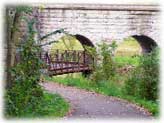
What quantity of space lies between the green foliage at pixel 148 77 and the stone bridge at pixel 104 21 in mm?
5457

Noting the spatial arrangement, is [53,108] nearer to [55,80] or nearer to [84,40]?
[55,80]

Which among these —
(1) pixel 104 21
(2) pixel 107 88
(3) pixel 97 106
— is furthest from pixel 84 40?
(3) pixel 97 106

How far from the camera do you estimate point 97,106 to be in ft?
28.8

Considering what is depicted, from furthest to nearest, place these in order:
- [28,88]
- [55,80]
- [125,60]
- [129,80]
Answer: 1. [125,60]
2. [55,80]
3. [129,80]
4. [28,88]

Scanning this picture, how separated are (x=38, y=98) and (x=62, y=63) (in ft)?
21.3

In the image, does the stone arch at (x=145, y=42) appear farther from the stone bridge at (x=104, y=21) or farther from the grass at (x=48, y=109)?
the grass at (x=48, y=109)

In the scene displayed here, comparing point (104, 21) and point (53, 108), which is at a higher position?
point (104, 21)

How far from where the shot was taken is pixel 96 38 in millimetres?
16062

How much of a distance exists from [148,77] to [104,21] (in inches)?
262

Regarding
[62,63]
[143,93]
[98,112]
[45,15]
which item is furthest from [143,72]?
[45,15]

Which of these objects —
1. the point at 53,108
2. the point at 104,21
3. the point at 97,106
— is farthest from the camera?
the point at 104,21

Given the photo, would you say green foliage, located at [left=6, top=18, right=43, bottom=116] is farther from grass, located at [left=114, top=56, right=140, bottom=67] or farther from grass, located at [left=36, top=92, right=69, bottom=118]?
grass, located at [left=114, top=56, right=140, bottom=67]

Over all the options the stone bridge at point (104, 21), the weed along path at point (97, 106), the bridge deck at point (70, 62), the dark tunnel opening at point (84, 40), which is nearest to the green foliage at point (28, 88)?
the weed along path at point (97, 106)

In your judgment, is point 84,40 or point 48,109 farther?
point 84,40
